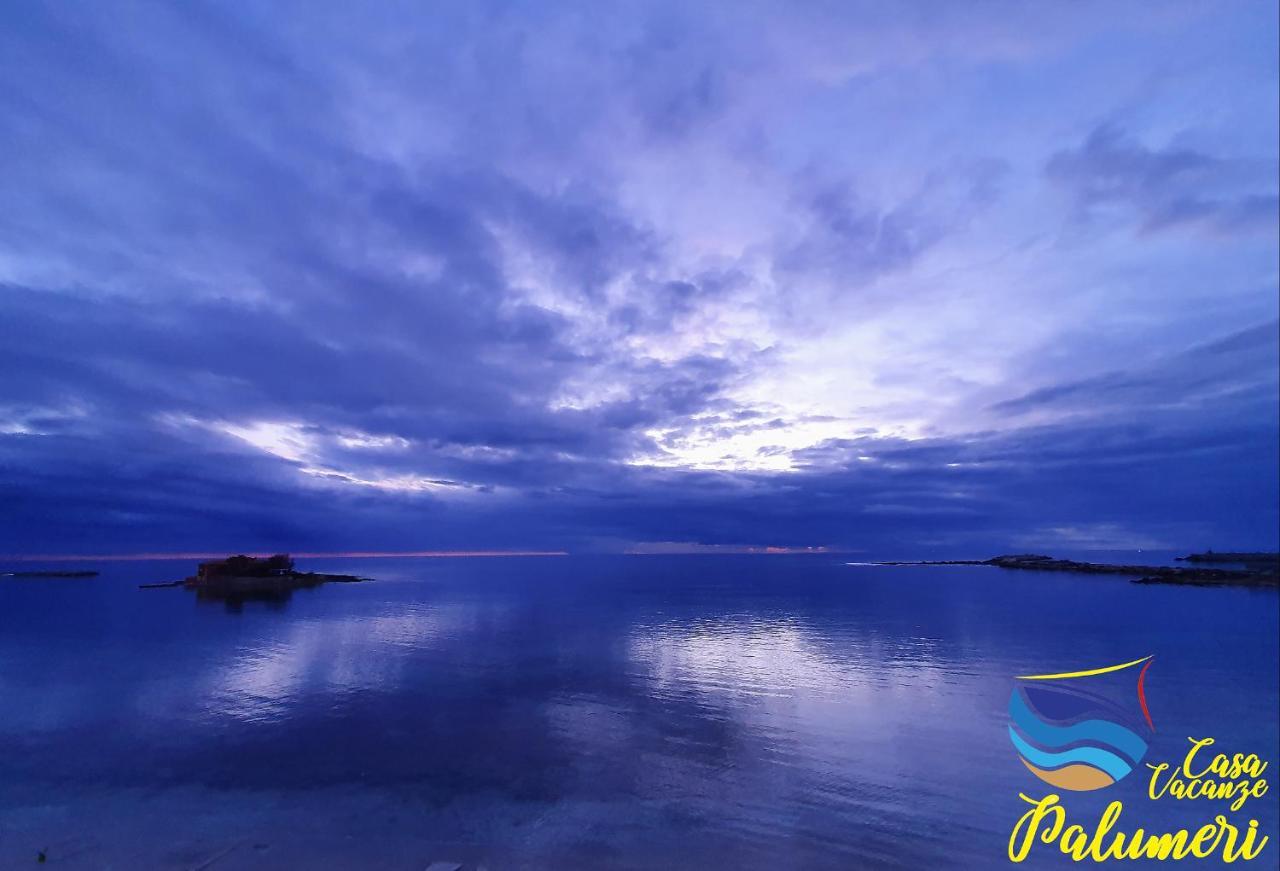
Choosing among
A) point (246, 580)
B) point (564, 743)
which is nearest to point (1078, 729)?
point (564, 743)

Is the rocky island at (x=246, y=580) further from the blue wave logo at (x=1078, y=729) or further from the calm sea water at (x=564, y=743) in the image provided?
the blue wave logo at (x=1078, y=729)

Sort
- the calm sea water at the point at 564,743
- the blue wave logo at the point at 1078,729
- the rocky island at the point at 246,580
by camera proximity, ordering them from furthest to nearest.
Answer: the rocky island at the point at 246,580 < the blue wave logo at the point at 1078,729 < the calm sea water at the point at 564,743

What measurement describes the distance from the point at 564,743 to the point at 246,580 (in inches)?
5029

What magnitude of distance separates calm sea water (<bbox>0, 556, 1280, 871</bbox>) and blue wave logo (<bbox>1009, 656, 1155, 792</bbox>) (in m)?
1.02

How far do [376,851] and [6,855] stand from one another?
1077 centimetres

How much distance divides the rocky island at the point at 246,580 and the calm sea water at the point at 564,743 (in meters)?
59.2

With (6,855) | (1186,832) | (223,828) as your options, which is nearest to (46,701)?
(6,855)

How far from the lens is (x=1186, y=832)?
1942 centimetres

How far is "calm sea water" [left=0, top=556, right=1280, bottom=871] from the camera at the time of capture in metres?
18.0

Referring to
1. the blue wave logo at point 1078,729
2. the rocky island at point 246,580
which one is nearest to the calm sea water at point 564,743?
the blue wave logo at point 1078,729

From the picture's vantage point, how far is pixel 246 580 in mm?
125438

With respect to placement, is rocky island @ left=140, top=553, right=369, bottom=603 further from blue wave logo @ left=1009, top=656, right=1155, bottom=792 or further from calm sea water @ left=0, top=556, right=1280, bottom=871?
blue wave logo @ left=1009, top=656, right=1155, bottom=792

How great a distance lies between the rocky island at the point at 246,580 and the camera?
118 meters

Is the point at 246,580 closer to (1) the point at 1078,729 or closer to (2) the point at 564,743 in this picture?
(2) the point at 564,743
